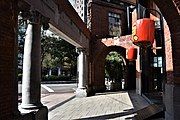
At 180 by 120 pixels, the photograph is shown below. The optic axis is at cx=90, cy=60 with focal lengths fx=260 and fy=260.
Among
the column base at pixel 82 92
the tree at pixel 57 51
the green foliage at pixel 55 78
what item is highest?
the tree at pixel 57 51

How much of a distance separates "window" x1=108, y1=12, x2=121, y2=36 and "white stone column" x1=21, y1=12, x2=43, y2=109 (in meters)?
15.4

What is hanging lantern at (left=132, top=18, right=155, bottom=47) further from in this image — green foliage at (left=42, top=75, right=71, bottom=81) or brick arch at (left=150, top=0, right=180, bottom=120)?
green foliage at (left=42, top=75, right=71, bottom=81)

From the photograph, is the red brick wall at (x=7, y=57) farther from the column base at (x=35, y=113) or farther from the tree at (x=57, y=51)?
the tree at (x=57, y=51)

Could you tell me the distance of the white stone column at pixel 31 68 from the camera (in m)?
6.75

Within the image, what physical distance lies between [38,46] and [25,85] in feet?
3.72

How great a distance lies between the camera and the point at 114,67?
23.7 meters

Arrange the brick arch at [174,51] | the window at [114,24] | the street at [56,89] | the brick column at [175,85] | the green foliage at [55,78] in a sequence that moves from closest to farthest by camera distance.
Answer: the brick arch at [174,51] < the brick column at [175,85] < the street at [56,89] < the window at [114,24] < the green foliage at [55,78]

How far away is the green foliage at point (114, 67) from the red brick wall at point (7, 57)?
1913 centimetres

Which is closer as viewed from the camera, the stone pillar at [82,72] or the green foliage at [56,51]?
the stone pillar at [82,72]

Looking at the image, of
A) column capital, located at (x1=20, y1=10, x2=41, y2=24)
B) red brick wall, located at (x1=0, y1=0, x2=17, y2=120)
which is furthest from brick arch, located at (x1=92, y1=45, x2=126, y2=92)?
red brick wall, located at (x1=0, y1=0, x2=17, y2=120)

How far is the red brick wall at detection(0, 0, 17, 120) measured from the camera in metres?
3.96

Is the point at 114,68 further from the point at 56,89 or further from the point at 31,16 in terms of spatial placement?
the point at 31,16

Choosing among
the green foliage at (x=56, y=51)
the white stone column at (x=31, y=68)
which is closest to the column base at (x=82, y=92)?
the white stone column at (x=31, y=68)

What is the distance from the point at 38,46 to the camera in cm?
718
